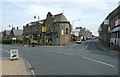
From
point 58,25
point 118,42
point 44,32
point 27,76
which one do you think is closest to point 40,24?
point 44,32

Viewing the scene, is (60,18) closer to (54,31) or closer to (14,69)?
(54,31)

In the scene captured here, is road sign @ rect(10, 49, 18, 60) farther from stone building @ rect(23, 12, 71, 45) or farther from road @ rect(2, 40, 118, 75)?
stone building @ rect(23, 12, 71, 45)

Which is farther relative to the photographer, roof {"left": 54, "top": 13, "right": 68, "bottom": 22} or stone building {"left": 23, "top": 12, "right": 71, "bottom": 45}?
roof {"left": 54, "top": 13, "right": 68, "bottom": 22}

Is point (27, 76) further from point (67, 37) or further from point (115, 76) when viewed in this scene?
point (67, 37)

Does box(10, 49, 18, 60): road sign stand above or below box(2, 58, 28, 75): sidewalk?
above

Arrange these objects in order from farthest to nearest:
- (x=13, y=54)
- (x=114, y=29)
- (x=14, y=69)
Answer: (x=114, y=29)
(x=13, y=54)
(x=14, y=69)

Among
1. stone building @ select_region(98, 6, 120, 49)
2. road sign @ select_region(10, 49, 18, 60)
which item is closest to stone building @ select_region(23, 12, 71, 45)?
stone building @ select_region(98, 6, 120, 49)

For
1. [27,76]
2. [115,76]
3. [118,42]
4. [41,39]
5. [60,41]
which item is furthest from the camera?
[41,39]

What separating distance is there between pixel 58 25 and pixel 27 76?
6249cm

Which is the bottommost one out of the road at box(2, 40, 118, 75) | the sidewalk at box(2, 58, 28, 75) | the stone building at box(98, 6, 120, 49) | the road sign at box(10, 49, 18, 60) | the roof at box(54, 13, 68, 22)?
the sidewalk at box(2, 58, 28, 75)

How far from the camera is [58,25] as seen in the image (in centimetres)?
7650

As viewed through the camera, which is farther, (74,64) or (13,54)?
(13,54)

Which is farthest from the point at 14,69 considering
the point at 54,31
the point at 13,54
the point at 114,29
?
the point at 54,31

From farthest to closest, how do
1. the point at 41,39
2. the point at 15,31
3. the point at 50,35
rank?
the point at 15,31 → the point at 41,39 → the point at 50,35
